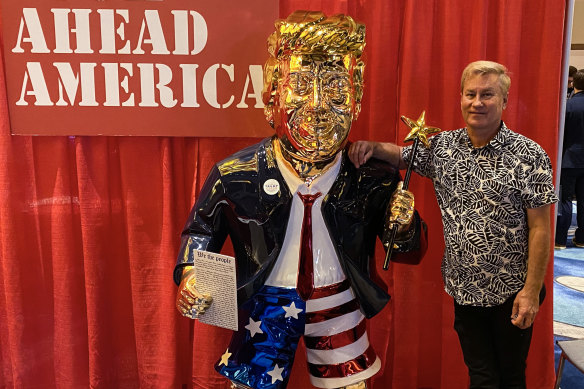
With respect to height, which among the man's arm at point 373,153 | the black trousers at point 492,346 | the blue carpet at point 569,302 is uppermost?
the man's arm at point 373,153

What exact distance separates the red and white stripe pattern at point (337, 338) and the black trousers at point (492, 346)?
36 centimetres

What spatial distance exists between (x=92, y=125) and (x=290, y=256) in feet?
3.49

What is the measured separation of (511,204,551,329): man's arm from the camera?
1542mm

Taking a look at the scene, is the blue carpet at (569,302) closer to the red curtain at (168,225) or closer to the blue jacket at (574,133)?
the red curtain at (168,225)

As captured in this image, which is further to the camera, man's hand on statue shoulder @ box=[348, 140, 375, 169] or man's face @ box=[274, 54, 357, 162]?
man's hand on statue shoulder @ box=[348, 140, 375, 169]

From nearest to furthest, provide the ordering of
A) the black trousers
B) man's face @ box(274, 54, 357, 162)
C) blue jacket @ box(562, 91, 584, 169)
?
man's face @ box(274, 54, 357, 162), the black trousers, blue jacket @ box(562, 91, 584, 169)

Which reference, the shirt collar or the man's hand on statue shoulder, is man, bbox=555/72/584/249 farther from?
the shirt collar

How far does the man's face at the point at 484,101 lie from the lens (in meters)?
1.54

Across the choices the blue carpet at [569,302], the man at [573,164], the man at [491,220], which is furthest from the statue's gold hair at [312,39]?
the man at [573,164]

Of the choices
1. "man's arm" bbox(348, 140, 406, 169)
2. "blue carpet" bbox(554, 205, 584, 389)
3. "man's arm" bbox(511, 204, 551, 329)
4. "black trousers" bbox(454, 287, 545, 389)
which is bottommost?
"blue carpet" bbox(554, 205, 584, 389)

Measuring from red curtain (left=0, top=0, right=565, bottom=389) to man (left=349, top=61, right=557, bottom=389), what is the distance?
457 mm

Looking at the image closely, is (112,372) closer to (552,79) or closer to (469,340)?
(469,340)

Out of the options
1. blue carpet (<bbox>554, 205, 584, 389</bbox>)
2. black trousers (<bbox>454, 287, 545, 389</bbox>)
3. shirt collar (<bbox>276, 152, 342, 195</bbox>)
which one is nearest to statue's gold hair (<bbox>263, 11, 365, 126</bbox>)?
shirt collar (<bbox>276, 152, 342, 195</bbox>)

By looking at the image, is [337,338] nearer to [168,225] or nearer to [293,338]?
[293,338]
